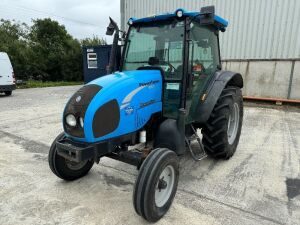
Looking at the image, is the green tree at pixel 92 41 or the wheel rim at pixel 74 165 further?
the green tree at pixel 92 41

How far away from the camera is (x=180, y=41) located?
3135mm

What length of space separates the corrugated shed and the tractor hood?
24.9 feet

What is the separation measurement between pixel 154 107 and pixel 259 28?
Result: 773 centimetres

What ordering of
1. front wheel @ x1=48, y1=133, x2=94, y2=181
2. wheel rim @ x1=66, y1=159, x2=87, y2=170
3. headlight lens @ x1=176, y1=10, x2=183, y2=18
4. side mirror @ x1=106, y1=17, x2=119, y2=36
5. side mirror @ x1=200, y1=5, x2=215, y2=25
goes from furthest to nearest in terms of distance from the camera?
side mirror @ x1=106, y1=17, x2=119, y2=36
wheel rim @ x1=66, y1=159, x2=87, y2=170
front wheel @ x1=48, y1=133, x2=94, y2=181
headlight lens @ x1=176, y1=10, x2=183, y2=18
side mirror @ x1=200, y1=5, x2=215, y2=25

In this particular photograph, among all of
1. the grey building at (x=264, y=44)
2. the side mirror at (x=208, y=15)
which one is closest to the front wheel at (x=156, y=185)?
the side mirror at (x=208, y=15)

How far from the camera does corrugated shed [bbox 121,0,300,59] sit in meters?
8.70

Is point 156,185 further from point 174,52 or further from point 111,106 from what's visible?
point 174,52

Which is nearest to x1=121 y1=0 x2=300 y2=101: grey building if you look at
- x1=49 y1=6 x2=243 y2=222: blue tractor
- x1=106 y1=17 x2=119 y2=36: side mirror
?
x1=49 y1=6 x2=243 y2=222: blue tractor

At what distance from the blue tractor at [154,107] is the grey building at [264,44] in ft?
18.3

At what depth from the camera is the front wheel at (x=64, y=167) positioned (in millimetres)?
3084

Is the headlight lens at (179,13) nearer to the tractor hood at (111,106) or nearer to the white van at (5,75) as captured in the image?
the tractor hood at (111,106)

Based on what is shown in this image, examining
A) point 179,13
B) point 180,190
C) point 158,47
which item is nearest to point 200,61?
point 158,47

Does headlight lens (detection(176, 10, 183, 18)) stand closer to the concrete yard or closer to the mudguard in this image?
the mudguard

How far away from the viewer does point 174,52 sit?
125 inches
